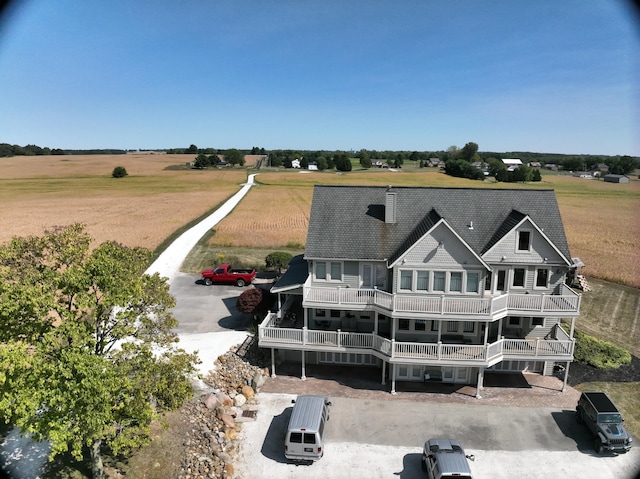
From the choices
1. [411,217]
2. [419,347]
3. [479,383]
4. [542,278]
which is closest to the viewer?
[419,347]

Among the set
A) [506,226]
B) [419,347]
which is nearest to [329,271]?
[419,347]

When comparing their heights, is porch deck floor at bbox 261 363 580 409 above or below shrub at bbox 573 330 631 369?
below

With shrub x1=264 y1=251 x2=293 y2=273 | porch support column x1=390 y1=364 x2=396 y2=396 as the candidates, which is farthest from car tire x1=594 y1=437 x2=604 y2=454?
shrub x1=264 y1=251 x2=293 y2=273

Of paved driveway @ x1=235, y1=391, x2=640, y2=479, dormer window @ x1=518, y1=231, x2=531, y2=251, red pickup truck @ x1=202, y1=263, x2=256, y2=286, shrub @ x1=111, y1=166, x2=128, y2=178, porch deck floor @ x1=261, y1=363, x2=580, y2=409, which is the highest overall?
shrub @ x1=111, y1=166, x2=128, y2=178

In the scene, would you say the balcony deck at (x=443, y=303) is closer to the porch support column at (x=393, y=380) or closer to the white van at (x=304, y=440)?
the porch support column at (x=393, y=380)

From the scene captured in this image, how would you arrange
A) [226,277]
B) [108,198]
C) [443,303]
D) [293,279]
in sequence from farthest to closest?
[108,198], [226,277], [293,279], [443,303]

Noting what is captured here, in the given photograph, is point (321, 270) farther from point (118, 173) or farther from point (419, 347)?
point (118, 173)

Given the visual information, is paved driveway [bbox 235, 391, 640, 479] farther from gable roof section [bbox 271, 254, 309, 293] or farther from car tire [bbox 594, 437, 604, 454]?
gable roof section [bbox 271, 254, 309, 293]

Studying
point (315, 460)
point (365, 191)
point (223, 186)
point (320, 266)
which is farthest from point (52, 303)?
point (223, 186)
